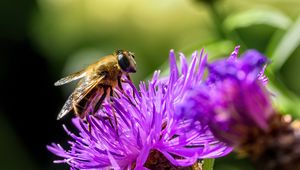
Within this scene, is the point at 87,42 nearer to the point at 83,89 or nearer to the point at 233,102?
the point at 83,89

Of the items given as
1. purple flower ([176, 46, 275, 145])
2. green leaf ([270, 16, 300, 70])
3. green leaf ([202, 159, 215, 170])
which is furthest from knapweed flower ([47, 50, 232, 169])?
green leaf ([270, 16, 300, 70])

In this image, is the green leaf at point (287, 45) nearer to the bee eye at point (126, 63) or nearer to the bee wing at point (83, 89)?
the bee eye at point (126, 63)

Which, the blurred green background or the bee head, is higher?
the blurred green background

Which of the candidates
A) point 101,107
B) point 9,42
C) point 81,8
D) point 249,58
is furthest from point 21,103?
point 249,58

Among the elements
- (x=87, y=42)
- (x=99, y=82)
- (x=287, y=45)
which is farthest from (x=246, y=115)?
(x=87, y=42)

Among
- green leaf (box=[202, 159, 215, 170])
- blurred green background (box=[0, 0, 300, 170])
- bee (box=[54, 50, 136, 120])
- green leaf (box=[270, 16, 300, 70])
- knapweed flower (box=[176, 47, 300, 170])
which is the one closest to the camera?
knapweed flower (box=[176, 47, 300, 170])

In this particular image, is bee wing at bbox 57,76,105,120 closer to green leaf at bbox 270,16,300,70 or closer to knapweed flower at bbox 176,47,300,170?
knapweed flower at bbox 176,47,300,170

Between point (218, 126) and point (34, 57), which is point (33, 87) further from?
point (218, 126)
